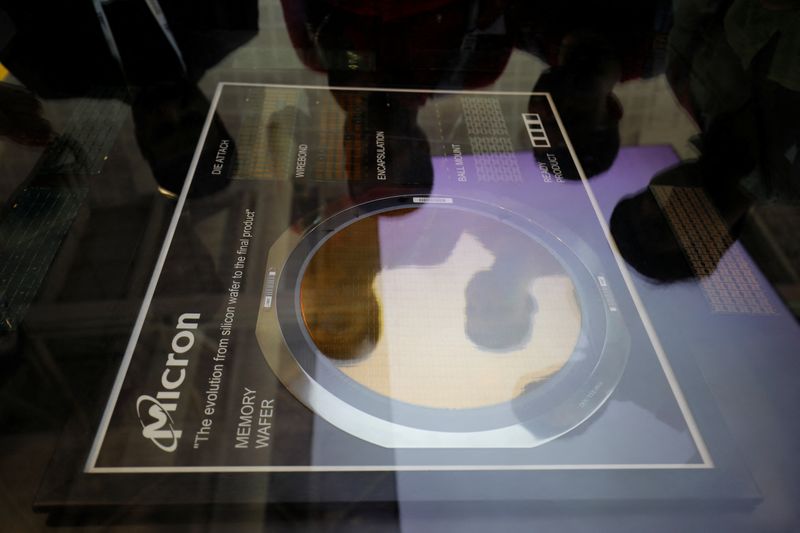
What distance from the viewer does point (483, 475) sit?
450 mm

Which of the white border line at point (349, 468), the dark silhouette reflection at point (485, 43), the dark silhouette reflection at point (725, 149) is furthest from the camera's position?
the dark silhouette reflection at point (485, 43)

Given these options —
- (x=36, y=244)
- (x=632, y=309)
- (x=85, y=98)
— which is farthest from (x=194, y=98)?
(x=632, y=309)

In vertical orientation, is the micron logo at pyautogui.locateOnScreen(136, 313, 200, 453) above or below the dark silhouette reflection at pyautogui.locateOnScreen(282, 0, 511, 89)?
below

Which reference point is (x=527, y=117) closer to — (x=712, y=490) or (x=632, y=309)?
(x=632, y=309)

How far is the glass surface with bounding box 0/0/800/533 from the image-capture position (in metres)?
0.45

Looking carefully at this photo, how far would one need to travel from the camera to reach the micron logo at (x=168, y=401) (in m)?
0.46

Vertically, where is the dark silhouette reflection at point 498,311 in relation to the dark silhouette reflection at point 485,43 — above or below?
below

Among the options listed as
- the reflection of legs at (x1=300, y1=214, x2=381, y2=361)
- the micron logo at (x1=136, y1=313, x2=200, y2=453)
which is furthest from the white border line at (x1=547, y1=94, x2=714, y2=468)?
the micron logo at (x1=136, y1=313, x2=200, y2=453)

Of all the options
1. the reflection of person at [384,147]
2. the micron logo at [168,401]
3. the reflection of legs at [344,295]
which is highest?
the reflection of person at [384,147]

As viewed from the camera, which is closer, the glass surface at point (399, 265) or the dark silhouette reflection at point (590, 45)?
the glass surface at point (399, 265)

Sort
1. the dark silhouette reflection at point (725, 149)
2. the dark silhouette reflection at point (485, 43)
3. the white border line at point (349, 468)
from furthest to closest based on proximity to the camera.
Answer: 1. the dark silhouette reflection at point (485, 43)
2. the dark silhouette reflection at point (725, 149)
3. the white border line at point (349, 468)

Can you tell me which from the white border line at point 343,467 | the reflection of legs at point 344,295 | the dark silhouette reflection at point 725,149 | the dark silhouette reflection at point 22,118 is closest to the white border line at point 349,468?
the white border line at point 343,467

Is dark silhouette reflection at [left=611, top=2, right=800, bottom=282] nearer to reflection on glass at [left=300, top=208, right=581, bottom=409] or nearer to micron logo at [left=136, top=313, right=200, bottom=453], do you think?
reflection on glass at [left=300, top=208, right=581, bottom=409]

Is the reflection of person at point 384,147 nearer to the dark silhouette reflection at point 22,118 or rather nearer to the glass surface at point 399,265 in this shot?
the glass surface at point 399,265
